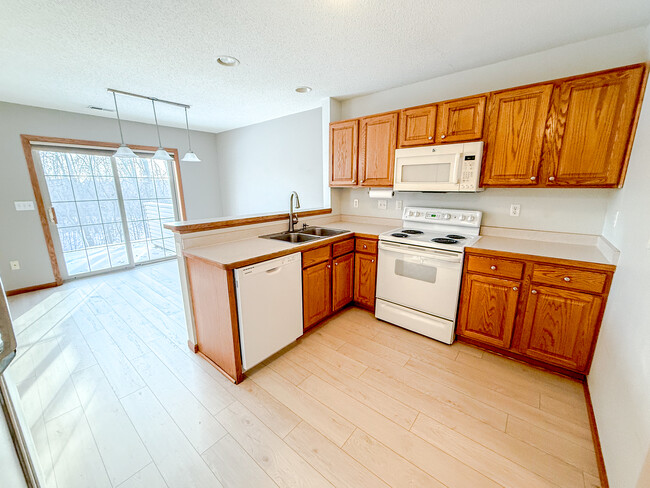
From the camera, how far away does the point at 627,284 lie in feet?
4.43

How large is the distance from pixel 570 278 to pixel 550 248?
0.34m

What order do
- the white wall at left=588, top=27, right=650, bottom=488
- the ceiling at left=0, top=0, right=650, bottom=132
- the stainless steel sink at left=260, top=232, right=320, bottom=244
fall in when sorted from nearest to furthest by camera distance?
the white wall at left=588, top=27, right=650, bottom=488 → the ceiling at left=0, top=0, right=650, bottom=132 → the stainless steel sink at left=260, top=232, right=320, bottom=244

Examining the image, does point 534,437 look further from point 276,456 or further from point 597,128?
point 597,128

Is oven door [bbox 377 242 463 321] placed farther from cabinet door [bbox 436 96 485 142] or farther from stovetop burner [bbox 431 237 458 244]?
cabinet door [bbox 436 96 485 142]

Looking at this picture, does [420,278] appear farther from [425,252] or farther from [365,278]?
[365,278]

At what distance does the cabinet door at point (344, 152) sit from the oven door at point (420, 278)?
1001mm

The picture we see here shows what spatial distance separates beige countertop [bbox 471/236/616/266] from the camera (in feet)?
5.64

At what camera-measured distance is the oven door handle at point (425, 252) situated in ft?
6.81

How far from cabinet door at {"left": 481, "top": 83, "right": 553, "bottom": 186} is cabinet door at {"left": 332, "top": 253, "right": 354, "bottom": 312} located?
4.79ft

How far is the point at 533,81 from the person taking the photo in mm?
2123

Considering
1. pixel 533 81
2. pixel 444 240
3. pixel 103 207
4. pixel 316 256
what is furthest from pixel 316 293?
pixel 103 207

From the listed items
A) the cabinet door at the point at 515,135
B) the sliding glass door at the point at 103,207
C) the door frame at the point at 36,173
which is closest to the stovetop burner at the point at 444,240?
the cabinet door at the point at 515,135

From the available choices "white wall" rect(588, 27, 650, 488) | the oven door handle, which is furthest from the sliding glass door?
"white wall" rect(588, 27, 650, 488)

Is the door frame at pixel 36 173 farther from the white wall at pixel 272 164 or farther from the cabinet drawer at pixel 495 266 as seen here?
the cabinet drawer at pixel 495 266
